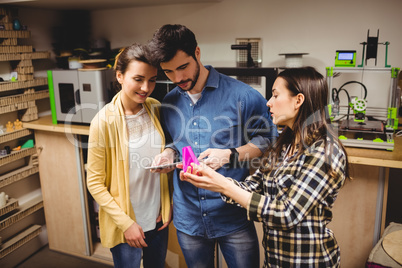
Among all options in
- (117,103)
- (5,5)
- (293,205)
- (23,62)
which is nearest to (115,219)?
(117,103)

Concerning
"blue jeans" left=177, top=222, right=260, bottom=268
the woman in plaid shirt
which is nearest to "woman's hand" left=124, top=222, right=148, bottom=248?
"blue jeans" left=177, top=222, right=260, bottom=268

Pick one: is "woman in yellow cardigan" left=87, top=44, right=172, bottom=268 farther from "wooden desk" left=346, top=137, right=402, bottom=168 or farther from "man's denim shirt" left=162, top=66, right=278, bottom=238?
"wooden desk" left=346, top=137, right=402, bottom=168

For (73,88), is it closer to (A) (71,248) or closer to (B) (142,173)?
(B) (142,173)

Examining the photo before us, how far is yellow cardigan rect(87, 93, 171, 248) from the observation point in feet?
4.79

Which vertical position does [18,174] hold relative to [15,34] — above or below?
below

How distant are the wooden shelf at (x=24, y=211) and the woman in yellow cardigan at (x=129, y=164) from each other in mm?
1205

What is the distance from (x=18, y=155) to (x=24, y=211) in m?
0.43

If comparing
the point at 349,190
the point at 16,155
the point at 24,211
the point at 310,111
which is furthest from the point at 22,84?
the point at 349,190

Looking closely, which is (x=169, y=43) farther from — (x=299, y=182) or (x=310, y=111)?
(x=299, y=182)

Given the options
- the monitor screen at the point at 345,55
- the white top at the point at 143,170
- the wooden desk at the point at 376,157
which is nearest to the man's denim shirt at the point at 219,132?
the white top at the point at 143,170

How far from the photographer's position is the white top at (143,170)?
153 centimetres

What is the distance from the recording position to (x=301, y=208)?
109 centimetres

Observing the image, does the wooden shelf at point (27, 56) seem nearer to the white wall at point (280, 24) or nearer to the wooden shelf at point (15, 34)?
the wooden shelf at point (15, 34)

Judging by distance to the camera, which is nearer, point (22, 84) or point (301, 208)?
point (301, 208)
